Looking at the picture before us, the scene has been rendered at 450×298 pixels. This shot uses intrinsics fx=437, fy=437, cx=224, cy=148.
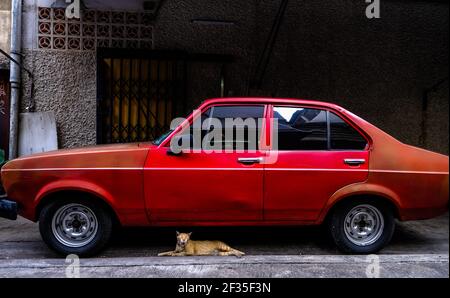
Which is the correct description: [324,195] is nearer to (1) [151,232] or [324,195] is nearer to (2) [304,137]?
(2) [304,137]

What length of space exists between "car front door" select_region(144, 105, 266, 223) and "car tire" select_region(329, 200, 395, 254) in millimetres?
843

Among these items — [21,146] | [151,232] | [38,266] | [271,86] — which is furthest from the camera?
[271,86]

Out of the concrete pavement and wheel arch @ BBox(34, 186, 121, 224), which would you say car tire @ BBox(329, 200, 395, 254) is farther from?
wheel arch @ BBox(34, 186, 121, 224)

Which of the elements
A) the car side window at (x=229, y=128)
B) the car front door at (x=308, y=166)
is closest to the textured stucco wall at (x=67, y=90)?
the car side window at (x=229, y=128)

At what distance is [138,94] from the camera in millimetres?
7453

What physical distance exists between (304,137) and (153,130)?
3.62 meters

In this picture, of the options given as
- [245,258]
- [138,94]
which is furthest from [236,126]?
[138,94]

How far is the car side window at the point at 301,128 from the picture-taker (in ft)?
14.8

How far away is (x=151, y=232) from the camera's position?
550 centimetres

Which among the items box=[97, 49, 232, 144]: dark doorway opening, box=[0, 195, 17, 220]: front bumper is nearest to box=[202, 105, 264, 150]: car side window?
box=[0, 195, 17, 220]: front bumper

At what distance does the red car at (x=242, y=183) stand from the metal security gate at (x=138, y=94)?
2.91 metres

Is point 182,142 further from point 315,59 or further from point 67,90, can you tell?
point 315,59

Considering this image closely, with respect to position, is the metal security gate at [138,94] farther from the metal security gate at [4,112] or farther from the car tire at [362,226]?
the car tire at [362,226]
